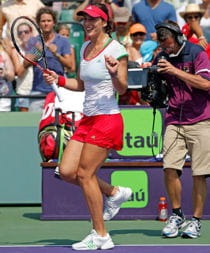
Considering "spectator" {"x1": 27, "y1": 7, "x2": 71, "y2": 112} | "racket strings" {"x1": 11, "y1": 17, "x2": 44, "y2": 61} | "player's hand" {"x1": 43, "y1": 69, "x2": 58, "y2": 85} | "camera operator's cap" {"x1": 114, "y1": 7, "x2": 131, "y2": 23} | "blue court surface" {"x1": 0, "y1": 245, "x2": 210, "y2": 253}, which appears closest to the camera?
"blue court surface" {"x1": 0, "y1": 245, "x2": 210, "y2": 253}

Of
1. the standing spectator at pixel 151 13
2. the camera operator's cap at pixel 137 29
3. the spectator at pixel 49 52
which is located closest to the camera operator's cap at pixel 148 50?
the camera operator's cap at pixel 137 29

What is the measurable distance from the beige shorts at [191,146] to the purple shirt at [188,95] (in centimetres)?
7

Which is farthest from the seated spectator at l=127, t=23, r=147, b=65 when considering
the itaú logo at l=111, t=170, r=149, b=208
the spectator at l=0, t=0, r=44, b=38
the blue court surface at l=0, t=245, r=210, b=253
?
the blue court surface at l=0, t=245, r=210, b=253

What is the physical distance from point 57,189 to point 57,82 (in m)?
2.29

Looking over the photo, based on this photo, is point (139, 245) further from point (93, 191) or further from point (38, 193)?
point (38, 193)

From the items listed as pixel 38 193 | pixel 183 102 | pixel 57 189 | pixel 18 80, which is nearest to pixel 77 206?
pixel 57 189

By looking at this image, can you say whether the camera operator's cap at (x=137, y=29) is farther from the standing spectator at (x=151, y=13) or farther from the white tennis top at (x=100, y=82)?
the white tennis top at (x=100, y=82)

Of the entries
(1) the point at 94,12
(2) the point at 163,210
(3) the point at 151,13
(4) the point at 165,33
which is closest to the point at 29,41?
(4) the point at 165,33

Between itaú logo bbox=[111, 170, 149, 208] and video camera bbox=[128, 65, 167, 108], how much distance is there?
151cm

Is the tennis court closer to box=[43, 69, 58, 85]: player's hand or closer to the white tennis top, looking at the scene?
the white tennis top

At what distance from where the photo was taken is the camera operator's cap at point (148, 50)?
39.5ft

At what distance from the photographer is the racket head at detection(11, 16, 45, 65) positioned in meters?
7.54

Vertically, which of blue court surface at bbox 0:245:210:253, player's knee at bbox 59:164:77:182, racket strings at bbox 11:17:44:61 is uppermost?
racket strings at bbox 11:17:44:61

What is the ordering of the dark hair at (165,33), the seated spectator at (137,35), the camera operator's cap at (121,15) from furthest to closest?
the camera operator's cap at (121,15) → the seated spectator at (137,35) → the dark hair at (165,33)
